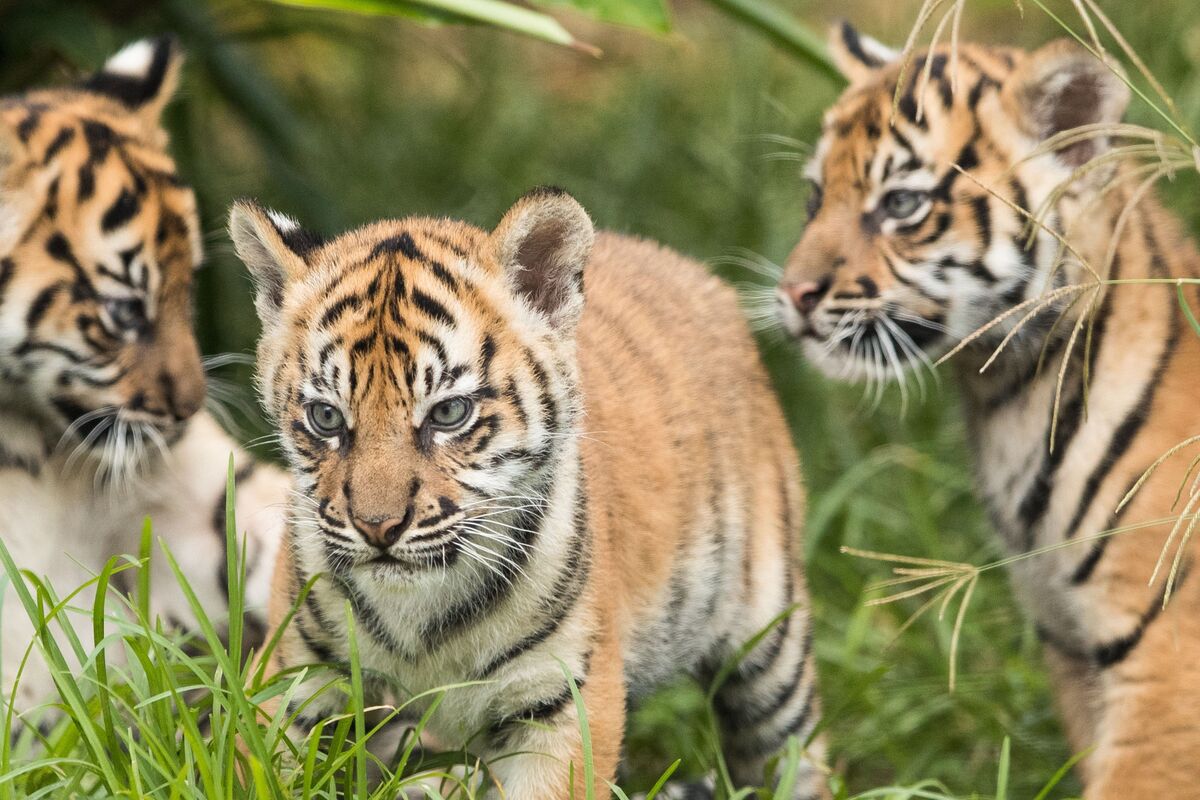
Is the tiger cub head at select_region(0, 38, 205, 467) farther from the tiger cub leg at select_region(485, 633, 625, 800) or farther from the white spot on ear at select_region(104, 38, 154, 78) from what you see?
the tiger cub leg at select_region(485, 633, 625, 800)

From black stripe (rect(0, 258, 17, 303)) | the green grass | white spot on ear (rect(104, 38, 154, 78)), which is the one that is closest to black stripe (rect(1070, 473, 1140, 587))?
the green grass

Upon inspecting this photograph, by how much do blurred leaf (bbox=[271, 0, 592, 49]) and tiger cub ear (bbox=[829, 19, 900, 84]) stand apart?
89cm

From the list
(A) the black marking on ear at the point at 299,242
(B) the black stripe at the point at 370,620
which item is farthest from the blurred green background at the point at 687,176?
(A) the black marking on ear at the point at 299,242

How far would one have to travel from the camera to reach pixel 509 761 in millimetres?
3109

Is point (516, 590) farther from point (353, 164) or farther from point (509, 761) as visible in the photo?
point (353, 164)

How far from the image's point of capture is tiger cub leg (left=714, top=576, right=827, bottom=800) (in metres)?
3.89

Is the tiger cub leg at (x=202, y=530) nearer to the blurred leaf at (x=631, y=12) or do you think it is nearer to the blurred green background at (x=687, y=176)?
the blurred green background at (x=687, y=176)

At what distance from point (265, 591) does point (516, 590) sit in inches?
55.5

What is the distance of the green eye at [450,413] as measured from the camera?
2.88 m

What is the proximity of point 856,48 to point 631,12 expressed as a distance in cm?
72

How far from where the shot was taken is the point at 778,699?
154 inches

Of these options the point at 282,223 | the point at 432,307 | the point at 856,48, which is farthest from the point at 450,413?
the point at 856,48

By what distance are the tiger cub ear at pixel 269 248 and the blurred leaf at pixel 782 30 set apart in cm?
188

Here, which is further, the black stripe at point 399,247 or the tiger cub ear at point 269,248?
the tiger cub ear at point 269,248
